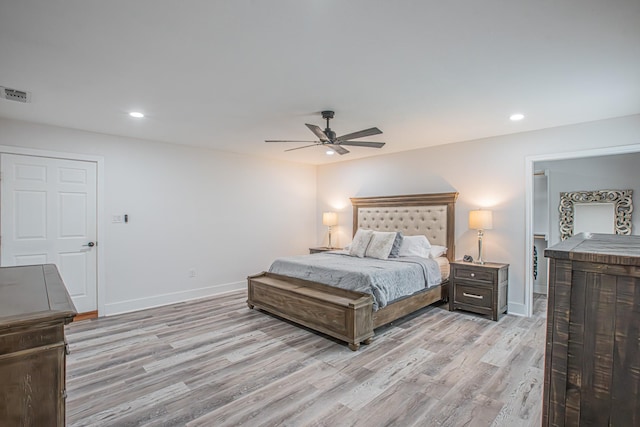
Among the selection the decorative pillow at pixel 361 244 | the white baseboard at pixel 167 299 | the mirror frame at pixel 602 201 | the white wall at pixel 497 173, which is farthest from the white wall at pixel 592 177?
the white baseboard at pixel 167 299

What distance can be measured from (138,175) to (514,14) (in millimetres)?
4639

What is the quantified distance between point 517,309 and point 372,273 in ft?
7.36

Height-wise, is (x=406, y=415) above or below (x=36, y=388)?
below

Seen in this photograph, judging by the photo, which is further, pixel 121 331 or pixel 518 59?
pixel 121 331

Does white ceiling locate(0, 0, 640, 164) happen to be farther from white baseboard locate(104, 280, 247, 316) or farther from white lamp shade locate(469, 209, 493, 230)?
white baseboard locate(104, 280, 247, 316)

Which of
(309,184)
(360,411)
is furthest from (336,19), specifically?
(309,184)

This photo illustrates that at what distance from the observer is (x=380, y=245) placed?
4.61m

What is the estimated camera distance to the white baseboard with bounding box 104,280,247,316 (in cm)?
427

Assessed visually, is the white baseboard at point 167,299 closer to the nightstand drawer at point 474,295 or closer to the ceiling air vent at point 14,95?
the ceiling air vent at point 14,95

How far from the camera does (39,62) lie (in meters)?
2.27

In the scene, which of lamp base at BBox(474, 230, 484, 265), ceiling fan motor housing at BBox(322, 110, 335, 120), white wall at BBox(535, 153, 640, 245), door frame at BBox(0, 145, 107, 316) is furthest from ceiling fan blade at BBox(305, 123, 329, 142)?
white wall at BBox(535, 153, 640, 245)

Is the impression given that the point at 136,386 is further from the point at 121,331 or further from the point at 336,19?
the point at 336,19

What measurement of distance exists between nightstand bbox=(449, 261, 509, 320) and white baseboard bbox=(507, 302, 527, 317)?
85 millimetres

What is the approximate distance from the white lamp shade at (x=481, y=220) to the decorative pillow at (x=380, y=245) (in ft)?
3.53
